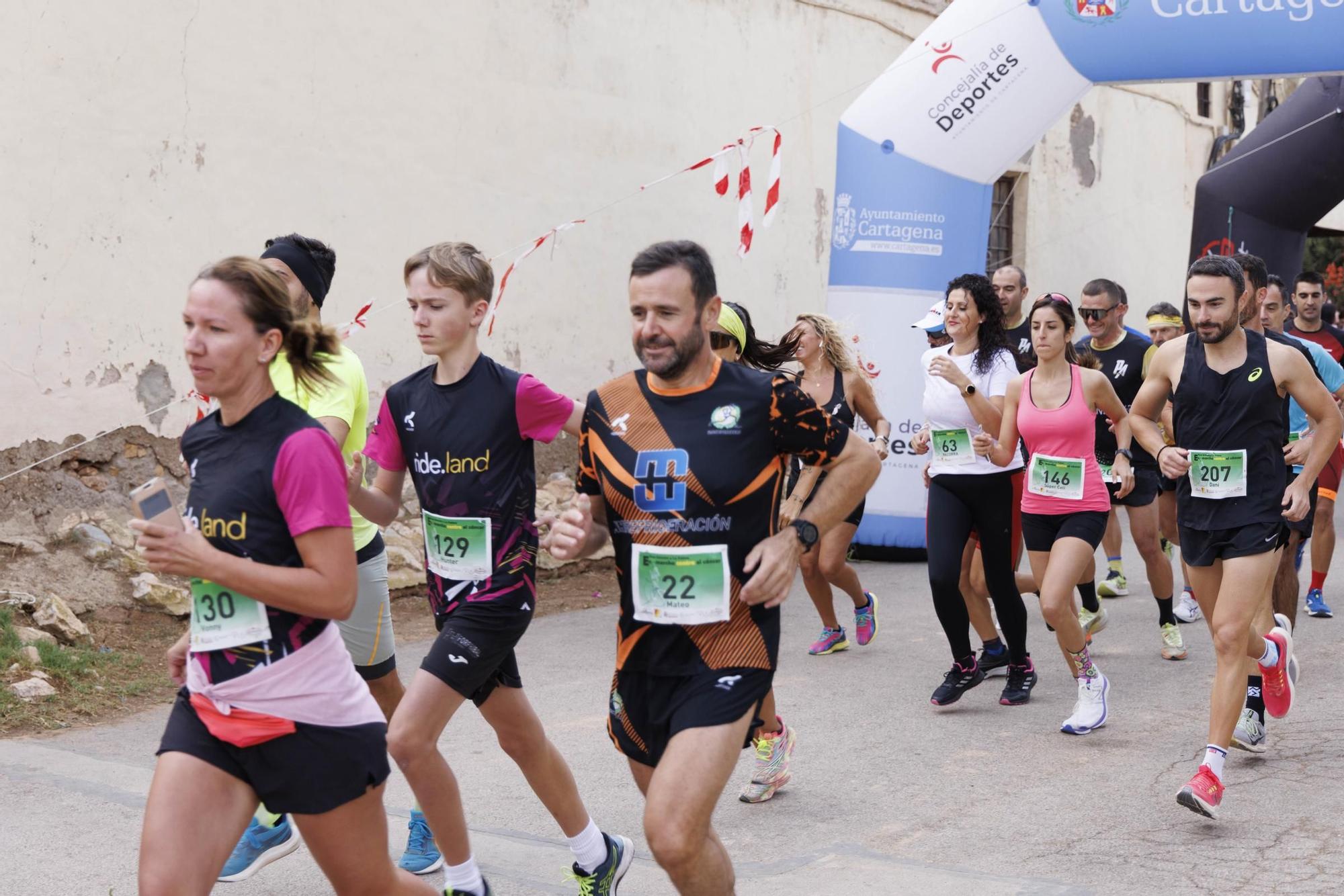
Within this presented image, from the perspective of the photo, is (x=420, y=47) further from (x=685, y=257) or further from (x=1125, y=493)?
(x=685, y=257)

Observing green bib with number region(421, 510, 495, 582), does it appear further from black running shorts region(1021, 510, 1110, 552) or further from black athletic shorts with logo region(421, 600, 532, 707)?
black running shorts region(1021, 510, 1110, 552)

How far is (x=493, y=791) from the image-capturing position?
5.46 m

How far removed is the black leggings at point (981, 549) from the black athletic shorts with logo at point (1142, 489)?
162 centimetres

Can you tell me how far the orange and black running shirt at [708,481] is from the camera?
3420mm

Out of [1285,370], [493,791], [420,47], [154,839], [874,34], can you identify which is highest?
[874,34]

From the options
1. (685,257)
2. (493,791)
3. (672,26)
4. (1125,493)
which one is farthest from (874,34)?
(685,257)

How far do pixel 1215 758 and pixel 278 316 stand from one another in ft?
11.1

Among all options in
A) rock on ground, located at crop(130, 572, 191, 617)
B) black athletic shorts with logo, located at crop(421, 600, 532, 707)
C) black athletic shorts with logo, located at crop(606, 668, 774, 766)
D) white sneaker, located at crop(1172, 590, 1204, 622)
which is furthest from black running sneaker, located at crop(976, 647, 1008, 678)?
rock on ground, located at crop(130, 572, 191, 617)

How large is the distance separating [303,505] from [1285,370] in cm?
378

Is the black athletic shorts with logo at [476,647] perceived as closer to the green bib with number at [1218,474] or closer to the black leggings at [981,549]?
the green bib with number at [1218,474]

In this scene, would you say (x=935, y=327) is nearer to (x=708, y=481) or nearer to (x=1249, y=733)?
(x=1249, y=733)

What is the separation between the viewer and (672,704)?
135 inches

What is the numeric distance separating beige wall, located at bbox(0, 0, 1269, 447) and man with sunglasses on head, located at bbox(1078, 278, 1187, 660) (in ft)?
14.4

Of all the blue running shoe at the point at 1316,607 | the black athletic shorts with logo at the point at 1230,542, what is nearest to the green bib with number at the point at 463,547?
the black athletic shorts with logo at the point at 1230,542
